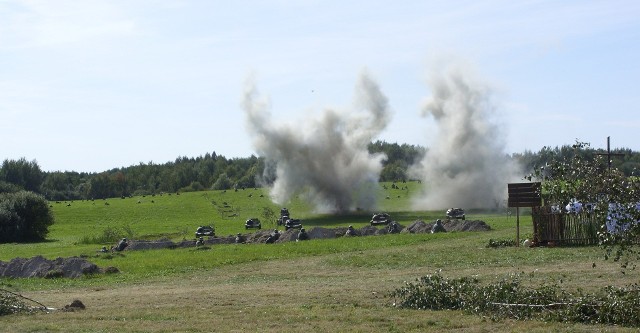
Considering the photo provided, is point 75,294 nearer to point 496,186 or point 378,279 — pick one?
point 378,279

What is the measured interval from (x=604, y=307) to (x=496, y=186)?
2846 inches

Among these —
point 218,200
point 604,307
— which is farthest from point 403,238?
point 218,200

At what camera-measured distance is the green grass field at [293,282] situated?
765 inches

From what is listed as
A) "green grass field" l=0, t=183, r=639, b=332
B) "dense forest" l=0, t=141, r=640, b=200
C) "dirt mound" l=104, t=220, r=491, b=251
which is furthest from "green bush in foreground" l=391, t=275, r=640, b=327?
"dense forest" l=0, t=141, r=640, b=200

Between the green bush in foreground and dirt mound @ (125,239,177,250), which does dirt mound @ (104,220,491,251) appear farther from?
the green bush in foreground

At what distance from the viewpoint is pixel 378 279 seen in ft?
96.7

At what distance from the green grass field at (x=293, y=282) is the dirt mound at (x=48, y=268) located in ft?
4.19

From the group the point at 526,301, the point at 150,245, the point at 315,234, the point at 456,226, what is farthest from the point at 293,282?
the point at 456,226

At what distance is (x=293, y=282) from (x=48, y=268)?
48.0ft

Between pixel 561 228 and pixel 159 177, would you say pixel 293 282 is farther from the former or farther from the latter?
pixel 159 177

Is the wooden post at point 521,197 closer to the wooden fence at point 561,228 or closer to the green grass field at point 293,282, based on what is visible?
the wooden fence at point 561,228

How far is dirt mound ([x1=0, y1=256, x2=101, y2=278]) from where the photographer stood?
38.7 metres

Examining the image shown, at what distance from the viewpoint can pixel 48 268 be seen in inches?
1555

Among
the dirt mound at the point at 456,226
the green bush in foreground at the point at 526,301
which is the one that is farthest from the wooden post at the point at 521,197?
the green bush in foreground at the point at 526,301
